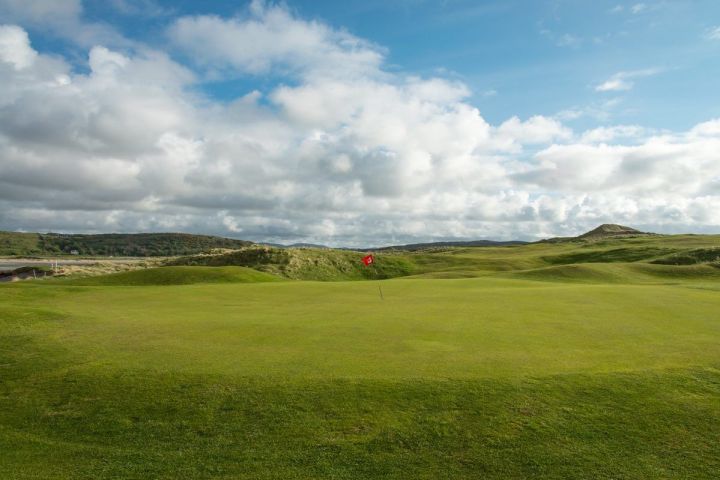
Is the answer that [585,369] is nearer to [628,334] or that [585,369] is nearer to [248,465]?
[628,334]

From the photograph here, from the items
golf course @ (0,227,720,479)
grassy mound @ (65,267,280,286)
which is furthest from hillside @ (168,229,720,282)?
golf course @ (0,227,720,479)

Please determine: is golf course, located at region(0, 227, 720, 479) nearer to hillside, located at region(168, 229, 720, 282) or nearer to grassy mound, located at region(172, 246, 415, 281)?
hillside, located at region(168, 229, 720, 282)

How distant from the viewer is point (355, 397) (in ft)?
34.9

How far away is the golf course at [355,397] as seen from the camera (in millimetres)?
8812

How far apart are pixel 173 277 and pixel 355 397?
117 feet

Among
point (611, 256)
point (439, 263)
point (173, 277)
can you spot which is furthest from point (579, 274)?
point (173, 277)

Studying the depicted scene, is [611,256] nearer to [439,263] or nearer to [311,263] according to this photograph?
[439,263]

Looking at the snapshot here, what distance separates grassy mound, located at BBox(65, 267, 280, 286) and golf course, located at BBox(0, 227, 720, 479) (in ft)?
74.9

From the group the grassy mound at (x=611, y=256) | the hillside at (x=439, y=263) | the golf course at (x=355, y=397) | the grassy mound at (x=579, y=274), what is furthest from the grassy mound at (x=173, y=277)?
the grassy mound at (x=611, y=256)

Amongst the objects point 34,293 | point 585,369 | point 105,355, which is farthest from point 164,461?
point 34,293

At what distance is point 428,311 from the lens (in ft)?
69.8

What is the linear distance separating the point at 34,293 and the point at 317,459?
2495 centimetres

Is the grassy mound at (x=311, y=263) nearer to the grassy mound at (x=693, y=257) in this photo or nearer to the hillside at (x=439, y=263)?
the hillside at (x=439, y=263)

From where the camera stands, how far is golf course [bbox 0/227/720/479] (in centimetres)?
881
